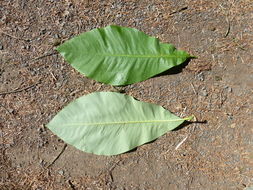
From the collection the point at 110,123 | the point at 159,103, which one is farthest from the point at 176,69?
the point at 110,123

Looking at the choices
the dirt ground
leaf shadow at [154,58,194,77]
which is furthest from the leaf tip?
leaf shadow at [154,58,194,77]

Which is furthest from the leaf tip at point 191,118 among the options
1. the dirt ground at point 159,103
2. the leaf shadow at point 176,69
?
the leaf shadow at point 176,69

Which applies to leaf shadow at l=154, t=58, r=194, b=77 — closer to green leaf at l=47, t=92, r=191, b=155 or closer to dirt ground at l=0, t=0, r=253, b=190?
dirt ground at l=0, t=0, r=253, b=190

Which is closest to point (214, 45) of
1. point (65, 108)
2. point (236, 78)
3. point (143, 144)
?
point (236, 78)

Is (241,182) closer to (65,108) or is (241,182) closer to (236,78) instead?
(236,78)

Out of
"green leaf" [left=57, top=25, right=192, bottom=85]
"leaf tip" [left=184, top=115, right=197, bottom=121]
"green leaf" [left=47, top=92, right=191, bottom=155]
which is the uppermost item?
"green leaf" [left=57, top=25, right=192, bottom=85]

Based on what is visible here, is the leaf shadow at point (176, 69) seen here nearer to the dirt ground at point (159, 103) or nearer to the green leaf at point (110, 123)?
the dirt ground at point (159, 103)

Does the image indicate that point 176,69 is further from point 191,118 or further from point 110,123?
point 110,123
